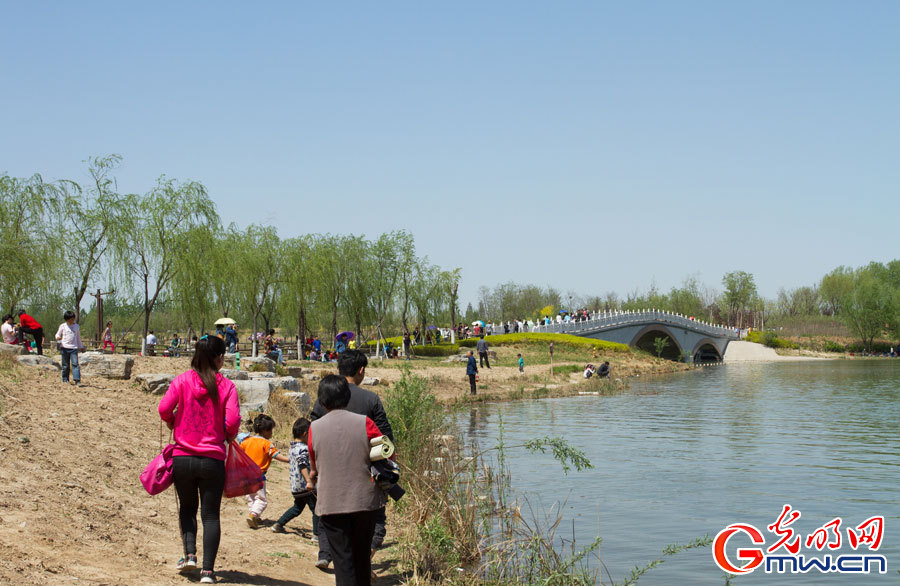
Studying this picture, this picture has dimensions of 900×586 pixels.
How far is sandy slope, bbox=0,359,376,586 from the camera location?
18.8 ft

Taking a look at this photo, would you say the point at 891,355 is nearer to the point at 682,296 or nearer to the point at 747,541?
the point at 682,296

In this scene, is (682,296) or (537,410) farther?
(682,296)

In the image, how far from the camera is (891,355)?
77125 mm

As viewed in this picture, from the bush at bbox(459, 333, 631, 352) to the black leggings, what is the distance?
4233 cm

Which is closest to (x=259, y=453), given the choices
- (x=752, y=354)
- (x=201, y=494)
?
(x=201, y=494)

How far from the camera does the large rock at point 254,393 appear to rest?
14.3 metres

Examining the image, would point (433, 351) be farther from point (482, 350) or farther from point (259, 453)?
point (259, 453)

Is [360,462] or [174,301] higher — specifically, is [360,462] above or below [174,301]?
below

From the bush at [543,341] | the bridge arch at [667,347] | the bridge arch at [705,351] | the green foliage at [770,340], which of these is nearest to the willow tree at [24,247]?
the bush at [543,341]

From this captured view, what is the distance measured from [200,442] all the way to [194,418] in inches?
6.7

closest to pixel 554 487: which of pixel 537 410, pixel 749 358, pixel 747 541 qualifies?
pixel 747 541

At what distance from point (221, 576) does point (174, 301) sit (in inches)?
1316

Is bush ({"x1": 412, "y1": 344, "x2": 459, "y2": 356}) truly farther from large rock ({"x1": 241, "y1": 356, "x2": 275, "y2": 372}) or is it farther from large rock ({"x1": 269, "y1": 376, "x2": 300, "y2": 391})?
large rock ({"x1": 269, "y1": 376, "x2": 300, "y2": 391})

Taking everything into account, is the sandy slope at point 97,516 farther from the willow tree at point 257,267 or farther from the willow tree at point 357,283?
the willow tree at point 357,283
